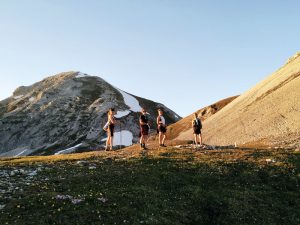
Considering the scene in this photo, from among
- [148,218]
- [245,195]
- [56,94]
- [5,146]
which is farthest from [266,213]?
[56,94]

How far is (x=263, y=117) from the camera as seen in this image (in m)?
78.8

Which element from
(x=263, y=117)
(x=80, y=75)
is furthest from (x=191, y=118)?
(x=80, y=75)

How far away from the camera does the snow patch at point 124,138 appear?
121 meters

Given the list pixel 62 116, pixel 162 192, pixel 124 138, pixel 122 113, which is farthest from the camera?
pixel 62 116

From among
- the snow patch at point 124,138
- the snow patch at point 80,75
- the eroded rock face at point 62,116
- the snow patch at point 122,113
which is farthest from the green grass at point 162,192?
the snow patch at point 80,75

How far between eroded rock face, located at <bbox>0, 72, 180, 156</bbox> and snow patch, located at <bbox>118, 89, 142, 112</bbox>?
1.13 m

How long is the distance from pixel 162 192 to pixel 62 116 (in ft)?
410

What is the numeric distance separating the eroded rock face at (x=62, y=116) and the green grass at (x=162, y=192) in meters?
87.6

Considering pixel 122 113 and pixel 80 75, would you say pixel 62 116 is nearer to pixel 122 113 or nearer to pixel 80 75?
pixel 122 113

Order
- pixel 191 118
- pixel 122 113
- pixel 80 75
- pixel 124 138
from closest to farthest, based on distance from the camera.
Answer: pixel 191 118
pixel 124 138
pixel 122 113
pixel 80 75

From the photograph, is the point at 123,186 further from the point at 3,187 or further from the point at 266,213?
the point at 266,213

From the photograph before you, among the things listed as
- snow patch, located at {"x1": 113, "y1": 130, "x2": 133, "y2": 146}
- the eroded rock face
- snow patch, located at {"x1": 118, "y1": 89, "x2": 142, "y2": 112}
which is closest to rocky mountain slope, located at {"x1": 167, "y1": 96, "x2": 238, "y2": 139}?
snow patch, located at {"x1": 113, "y1": 130, "x2": 133, "y2": 146}

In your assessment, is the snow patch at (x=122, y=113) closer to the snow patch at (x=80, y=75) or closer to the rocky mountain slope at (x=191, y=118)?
the rocky mountain slope at (x=191, y=118)

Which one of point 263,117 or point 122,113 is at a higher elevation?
point 122,113
